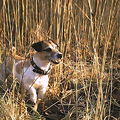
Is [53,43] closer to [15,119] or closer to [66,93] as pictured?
[66,93]

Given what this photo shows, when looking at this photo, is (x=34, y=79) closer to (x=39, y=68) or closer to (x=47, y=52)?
(x=39, y=68)

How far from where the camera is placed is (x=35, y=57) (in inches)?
81.3

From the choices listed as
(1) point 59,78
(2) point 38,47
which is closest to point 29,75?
(2) point 38,47

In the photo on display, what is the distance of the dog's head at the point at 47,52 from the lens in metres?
2.00

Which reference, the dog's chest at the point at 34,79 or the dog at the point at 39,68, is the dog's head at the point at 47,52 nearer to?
the dog at the point at 39,68

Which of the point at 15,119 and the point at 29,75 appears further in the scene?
the point at 29,75

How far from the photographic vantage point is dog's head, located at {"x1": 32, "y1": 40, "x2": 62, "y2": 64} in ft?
6.57

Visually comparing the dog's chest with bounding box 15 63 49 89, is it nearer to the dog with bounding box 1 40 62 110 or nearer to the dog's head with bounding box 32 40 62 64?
the dog with bounding box 1 40 62 110

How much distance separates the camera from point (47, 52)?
208cm

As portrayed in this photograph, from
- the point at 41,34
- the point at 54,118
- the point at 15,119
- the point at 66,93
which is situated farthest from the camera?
the point at 41,34

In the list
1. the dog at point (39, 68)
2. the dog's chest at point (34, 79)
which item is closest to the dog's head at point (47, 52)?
the dog at point (39, 68)

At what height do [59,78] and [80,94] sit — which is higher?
[59,78]

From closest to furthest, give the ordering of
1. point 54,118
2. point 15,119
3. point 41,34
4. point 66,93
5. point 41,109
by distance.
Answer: point 15,119 < point 54,118 < point 41,109 < point 66,93 < point 41,34

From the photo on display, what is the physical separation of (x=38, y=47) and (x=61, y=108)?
2.40 ft
